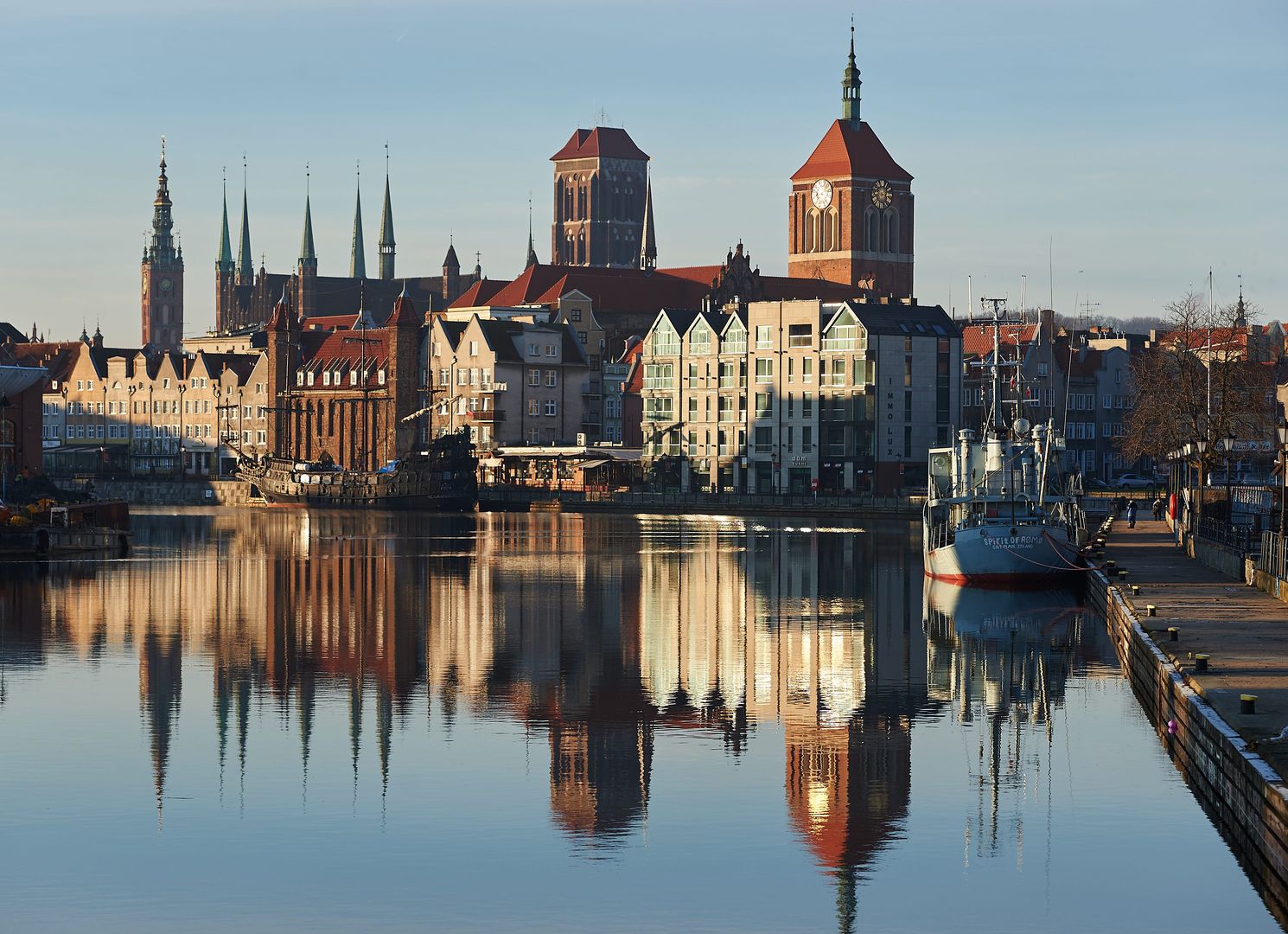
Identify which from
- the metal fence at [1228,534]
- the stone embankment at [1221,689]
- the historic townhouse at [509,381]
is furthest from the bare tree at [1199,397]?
the historic townhouse at [509,381]

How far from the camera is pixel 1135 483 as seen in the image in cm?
15888

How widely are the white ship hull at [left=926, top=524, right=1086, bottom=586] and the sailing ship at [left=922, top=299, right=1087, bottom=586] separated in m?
0.03

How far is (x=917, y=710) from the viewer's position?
125 feet

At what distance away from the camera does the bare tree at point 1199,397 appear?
87625mm

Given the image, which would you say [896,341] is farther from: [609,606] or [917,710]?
[917,710]

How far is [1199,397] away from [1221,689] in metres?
64.6

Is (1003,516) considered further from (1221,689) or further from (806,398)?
Result: (806,398)

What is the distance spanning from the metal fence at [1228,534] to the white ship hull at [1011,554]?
473 centimetres

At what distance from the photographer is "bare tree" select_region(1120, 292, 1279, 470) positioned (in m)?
87.6

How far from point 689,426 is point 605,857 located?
134 metres

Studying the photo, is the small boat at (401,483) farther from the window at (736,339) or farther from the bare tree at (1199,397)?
the bare tree at (1199,397)

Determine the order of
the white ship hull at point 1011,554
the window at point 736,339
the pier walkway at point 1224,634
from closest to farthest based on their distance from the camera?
the pier walkway at point 1224,634 → the white ship hull at point 1011,554 → the window at point 736,339

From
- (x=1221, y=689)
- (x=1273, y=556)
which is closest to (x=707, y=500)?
(x=1273, y=556)

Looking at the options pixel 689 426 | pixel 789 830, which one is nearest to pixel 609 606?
pixel 789 830
